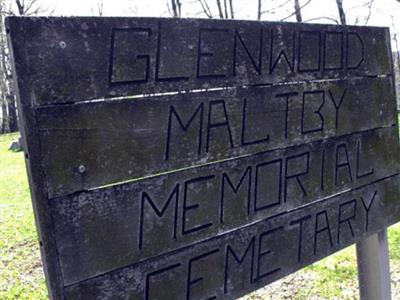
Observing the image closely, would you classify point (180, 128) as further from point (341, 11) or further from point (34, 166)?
point (341, 11)

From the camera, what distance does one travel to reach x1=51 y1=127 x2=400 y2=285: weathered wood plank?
129 centimetres

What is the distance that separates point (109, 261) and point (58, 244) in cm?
17

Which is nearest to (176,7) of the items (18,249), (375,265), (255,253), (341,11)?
(341,11)

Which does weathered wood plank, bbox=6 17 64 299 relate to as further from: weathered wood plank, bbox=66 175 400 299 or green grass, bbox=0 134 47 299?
green grass, bbox=0 134 47 299

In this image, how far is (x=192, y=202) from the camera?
60.2 inches

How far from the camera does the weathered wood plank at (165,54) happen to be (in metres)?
1.22

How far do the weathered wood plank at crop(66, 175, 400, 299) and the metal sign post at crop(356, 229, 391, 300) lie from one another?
0.34ft

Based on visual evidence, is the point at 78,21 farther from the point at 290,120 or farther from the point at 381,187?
the point at 381,187

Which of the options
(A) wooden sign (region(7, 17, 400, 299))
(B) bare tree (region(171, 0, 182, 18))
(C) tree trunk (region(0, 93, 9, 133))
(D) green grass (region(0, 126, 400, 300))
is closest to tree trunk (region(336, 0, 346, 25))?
(B) bare tree (region(171, 0, 182, 18))

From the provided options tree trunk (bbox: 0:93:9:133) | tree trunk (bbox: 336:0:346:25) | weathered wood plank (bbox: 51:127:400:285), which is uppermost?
tree trunk (bbox: 336:0:346:25)

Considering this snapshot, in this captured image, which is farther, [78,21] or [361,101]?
[361,101]

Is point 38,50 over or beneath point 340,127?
over

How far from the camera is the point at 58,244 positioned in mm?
1236

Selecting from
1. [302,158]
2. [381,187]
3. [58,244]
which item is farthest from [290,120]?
[58,244]
